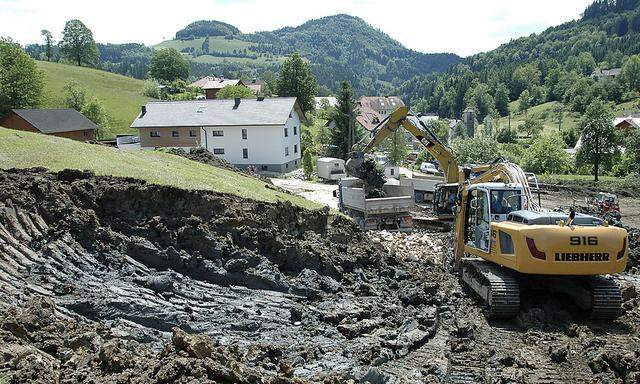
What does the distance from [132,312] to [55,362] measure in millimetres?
2906

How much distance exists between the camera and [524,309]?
43.1 feet

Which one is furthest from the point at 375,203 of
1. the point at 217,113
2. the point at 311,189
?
the point at 217,113

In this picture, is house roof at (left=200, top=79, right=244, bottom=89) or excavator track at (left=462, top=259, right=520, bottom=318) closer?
excavator track at (left=462, top=259, right=520, bottom=318)

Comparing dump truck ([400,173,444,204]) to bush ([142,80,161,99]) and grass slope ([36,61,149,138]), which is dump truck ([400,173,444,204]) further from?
bush ([142,80,161,99])

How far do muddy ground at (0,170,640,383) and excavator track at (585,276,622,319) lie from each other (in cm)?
30

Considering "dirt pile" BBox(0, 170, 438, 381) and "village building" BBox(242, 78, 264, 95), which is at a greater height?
"village building" BBox(242, 78, 264, 95)

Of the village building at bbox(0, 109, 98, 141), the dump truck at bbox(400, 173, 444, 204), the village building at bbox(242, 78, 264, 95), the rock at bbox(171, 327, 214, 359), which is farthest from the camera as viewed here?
the village building at bbox(242, 78, 264, 95)

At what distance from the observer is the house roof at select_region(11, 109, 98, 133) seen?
42.0 meters

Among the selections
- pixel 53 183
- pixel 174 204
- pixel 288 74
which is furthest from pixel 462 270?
pixel 288 74

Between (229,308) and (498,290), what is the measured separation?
19.3 feet

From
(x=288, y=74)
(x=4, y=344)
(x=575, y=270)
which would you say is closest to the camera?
(x=4, y=344)

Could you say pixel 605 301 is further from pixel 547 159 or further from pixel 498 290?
pixel 547 159

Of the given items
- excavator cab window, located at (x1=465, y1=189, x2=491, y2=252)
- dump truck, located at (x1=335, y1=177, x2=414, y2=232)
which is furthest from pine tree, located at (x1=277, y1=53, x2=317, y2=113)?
excavator cab window, located at (x1=465, y1=189, x2=491, y2=252)

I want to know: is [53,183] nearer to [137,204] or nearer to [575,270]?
[137,204]
